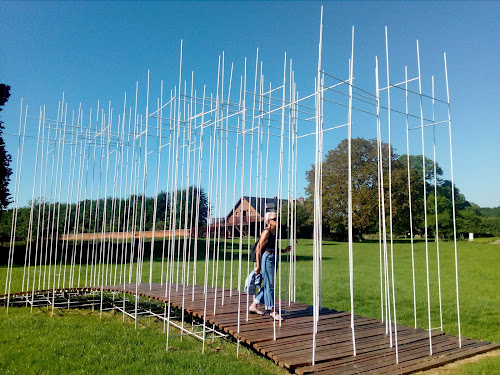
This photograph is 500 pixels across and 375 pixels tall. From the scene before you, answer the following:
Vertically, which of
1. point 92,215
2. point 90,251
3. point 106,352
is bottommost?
point 106,352

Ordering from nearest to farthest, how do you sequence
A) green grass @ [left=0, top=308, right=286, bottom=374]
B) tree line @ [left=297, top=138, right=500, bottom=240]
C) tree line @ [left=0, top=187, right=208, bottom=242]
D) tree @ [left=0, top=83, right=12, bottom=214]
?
1. green grass @ [left=0, top=308, right=286, bottom=374]
2. tree line @ [left=0, top=187, right=208, bottom=242]
3. tree @ [left=0, top=83, right=12, bottom=214]
4. tree line @ [left=297, top=138, right=500, bottom=240]

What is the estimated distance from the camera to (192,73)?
6680 mm

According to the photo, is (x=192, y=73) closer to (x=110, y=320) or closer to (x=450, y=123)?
(x=450, y=123)

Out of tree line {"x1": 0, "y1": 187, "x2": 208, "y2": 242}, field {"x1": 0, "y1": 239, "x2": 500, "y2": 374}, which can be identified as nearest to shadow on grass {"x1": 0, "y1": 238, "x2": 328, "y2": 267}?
tree line {"x1": 0, "y1": 187, "x2": 208, "y2": 242}

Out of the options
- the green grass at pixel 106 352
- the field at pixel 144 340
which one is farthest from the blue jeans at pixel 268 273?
the green grass at pixel 106 352

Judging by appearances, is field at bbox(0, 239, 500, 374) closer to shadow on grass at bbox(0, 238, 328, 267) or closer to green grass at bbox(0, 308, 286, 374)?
green grass at bbox(0, 308, 286, 374)

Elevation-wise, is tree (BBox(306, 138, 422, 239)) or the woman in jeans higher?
tree (BBox(306, 138, 422, 239))

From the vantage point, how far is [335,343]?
4.72 meters

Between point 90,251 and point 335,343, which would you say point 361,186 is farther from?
point 335,343

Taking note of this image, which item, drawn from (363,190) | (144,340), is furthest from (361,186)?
(144,340)

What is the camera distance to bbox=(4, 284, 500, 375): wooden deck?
4.14 meters

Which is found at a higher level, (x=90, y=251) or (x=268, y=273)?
(x=268, y=273)

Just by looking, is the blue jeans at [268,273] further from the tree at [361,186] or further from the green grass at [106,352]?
the tree at [361,186]

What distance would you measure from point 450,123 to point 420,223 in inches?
1194
